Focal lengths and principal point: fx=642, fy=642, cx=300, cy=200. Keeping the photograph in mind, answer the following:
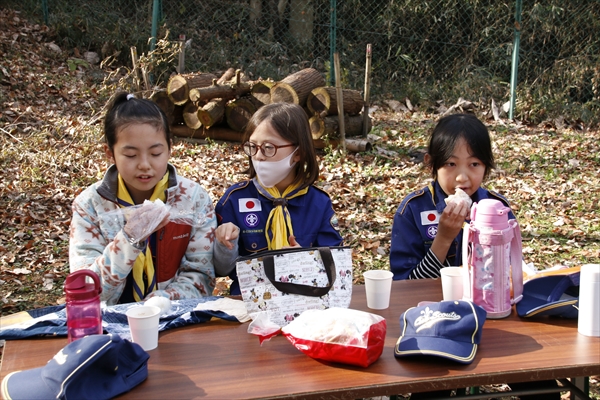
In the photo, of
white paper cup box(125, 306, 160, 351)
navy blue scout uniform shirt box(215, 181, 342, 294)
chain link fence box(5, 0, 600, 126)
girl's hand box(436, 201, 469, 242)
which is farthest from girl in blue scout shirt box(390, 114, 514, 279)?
chain link fence box(5, 0, 600, 126)

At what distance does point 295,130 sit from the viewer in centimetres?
280

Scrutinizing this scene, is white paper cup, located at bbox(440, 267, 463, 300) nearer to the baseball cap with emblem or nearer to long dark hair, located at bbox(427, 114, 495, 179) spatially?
the baseball cap with emblem

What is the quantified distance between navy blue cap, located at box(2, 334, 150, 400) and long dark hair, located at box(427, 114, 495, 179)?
1.70 m

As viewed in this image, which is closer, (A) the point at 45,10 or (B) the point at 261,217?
(B) the point at 261,217

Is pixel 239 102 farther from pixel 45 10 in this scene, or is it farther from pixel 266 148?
pixel 266 148

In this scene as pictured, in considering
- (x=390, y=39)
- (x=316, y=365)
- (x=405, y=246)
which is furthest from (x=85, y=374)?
(x=390, y=39)

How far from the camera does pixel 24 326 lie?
1995 millimetres

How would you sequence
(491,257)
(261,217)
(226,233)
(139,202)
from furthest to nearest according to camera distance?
(261,217)
(139,202)
(226,233)
(491,257)

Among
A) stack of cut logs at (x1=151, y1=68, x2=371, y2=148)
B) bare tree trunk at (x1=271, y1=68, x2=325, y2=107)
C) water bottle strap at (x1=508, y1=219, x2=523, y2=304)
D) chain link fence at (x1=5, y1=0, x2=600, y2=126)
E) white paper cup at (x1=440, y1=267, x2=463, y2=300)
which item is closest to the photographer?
water bottle strap at (x1=508, y1=219, x2=523, y2=304)

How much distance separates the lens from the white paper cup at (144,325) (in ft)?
6.07

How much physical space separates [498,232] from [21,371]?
1427 mm

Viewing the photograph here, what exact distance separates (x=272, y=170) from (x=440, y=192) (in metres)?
0.79

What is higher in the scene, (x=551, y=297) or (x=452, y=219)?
(x=452, y=219)

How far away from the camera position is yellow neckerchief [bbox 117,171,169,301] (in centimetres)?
252
